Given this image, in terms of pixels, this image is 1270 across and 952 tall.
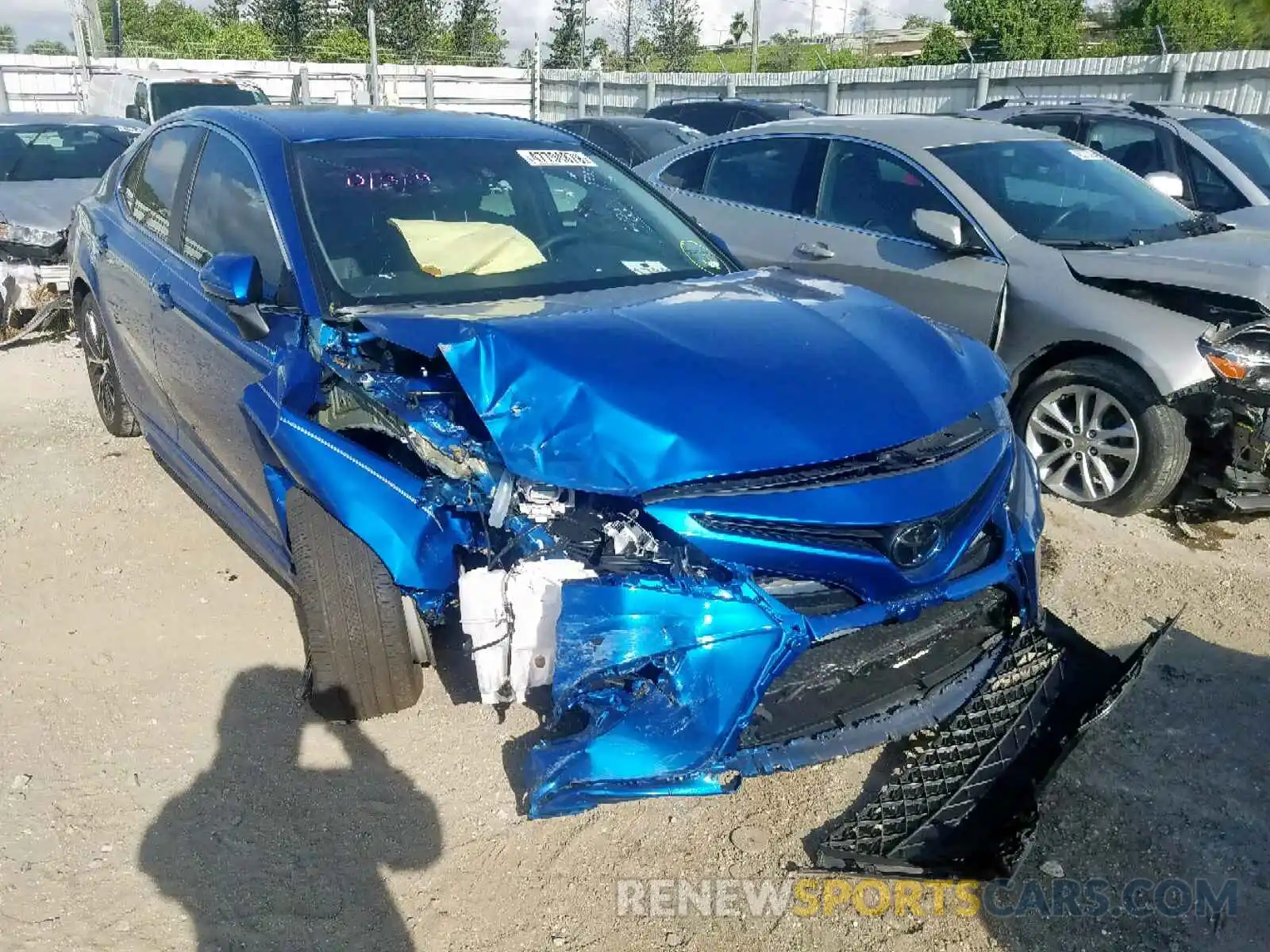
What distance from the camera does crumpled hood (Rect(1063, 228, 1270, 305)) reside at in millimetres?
4309

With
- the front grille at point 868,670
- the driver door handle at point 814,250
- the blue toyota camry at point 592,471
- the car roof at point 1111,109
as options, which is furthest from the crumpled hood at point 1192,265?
the car roof at point 1111,109

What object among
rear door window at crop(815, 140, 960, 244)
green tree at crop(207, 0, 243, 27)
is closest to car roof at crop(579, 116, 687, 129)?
rear door window at crop(815, 140, 960, 244)

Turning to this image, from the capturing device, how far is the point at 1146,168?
810 centimetres

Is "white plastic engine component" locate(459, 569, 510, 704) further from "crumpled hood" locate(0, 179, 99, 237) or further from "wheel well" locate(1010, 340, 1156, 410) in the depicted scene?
"crumpled hood" locate(0, 179, 99, 237)

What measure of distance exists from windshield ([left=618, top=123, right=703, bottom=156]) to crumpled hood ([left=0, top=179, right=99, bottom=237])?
559cm

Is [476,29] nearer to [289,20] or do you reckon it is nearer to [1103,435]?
[289,20]

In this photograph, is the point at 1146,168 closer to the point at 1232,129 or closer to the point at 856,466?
the point at 1232,129

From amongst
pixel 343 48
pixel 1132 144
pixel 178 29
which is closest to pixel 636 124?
pixel 1132 144

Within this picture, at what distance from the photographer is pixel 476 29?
51.5 metres

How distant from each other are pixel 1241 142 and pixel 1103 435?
5.63 m

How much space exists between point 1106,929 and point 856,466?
4.04ft

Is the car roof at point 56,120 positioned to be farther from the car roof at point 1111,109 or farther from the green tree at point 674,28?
the green tree at point 674,28

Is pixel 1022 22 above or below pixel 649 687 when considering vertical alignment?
above

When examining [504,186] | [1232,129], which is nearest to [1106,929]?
[504,186]
